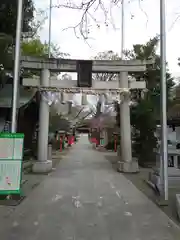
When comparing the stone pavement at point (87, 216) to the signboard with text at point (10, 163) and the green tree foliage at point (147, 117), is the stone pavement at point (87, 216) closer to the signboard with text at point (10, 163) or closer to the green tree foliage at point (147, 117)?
the signboard with text at point (10, 163)

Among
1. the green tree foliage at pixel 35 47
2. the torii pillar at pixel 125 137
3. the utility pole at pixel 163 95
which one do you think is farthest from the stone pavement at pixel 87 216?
the green tree foliage at pixel 35 47

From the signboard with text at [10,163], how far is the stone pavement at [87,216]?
579 millimetres

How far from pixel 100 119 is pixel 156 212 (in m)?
34.9

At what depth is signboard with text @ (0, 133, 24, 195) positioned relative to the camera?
27.8ft

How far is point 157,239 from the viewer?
5379 mm

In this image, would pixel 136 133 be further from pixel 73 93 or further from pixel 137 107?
pixel 73 93

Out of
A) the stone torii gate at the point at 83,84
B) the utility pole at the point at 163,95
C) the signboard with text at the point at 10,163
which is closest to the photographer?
the signboard with text at the point at 10,163

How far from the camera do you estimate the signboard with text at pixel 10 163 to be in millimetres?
8461

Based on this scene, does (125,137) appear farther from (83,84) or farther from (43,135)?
(43,135)

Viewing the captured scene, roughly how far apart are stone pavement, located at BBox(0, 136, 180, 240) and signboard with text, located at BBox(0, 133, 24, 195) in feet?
1.90

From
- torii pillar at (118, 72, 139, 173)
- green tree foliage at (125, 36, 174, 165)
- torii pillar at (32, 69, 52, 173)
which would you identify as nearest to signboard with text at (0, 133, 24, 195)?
torii pillar at (32, 69, 52, 173)

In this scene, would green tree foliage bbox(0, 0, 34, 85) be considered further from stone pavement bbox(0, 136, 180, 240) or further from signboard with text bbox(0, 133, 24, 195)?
stone pavement bbox(0, 136, 180, 240)

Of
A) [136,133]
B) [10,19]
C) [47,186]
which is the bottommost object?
[47,186]

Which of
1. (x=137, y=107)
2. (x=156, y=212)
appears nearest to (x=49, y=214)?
(x=156, y=212)
